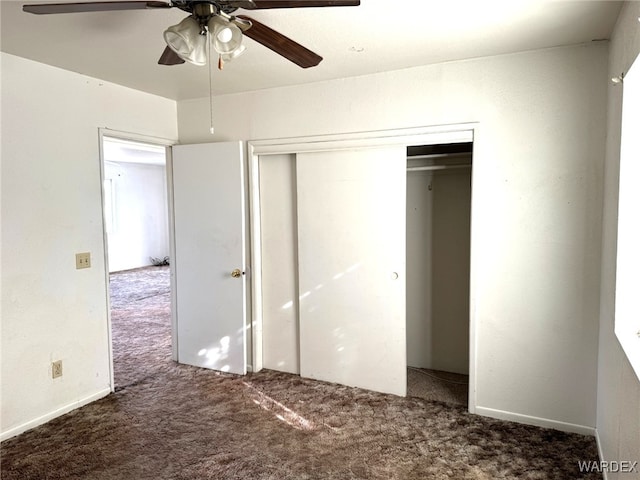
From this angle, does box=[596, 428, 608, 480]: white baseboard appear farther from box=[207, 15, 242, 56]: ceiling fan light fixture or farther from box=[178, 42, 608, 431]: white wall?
box=[207, 15, 242, 56]: ceiling fan light fixture

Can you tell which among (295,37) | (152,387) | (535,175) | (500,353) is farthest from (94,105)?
(500,353)

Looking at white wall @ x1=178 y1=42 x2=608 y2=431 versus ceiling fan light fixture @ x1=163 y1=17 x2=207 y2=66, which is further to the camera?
white wall @ x1=178 y1=42 x2=608 y2=431

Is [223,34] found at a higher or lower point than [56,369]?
higher

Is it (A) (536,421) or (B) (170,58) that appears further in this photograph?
(A) (536,421)

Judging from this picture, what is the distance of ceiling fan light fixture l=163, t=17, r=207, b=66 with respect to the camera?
5.18 feet

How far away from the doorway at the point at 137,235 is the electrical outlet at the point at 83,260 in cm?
214

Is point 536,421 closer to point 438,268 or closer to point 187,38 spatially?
point 438,268

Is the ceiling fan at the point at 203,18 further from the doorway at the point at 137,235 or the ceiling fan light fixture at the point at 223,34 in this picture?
the doorway at the point at 137,235

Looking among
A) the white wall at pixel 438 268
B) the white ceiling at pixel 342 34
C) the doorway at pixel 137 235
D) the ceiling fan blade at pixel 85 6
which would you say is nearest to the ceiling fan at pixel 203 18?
the ceiling fan blade at pixel 85 6

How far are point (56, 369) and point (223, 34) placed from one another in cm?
263

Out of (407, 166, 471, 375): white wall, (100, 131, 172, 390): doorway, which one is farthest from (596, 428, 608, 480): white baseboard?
(100, 131, 172, 390): doorway

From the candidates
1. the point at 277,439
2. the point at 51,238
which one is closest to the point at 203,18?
the point at 51,238

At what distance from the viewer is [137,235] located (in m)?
9.38

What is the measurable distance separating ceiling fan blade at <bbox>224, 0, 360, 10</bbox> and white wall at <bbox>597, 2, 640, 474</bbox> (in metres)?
1.21
